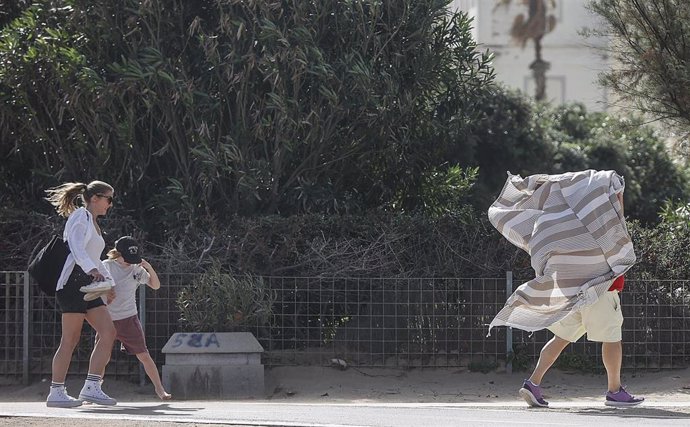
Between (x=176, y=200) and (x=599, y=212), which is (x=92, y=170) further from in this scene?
(x=599, y=212)

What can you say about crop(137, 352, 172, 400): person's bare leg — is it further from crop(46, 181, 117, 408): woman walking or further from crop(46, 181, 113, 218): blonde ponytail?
crop(46, 181, 113, 218): blonde ponytail

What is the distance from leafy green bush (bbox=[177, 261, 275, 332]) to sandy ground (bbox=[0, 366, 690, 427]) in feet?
2.22

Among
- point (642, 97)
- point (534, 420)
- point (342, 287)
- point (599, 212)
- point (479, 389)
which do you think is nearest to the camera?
point (534, 420)

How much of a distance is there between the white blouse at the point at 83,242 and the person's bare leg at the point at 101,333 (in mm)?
313

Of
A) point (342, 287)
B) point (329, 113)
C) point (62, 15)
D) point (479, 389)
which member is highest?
point (62, 15)

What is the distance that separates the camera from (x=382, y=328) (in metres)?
10.8

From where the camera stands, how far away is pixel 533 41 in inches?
1861

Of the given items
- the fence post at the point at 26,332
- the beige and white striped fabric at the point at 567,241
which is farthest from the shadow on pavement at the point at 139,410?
the beige and white striped fabric at the point at 567,241

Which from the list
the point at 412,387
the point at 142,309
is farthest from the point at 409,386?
the point at 142,309

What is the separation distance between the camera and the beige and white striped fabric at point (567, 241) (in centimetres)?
798

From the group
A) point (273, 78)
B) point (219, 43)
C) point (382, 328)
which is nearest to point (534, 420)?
point (382, 328)

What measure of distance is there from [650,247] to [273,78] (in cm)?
401

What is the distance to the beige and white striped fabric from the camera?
26.2 ft

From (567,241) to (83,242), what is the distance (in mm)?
3378
